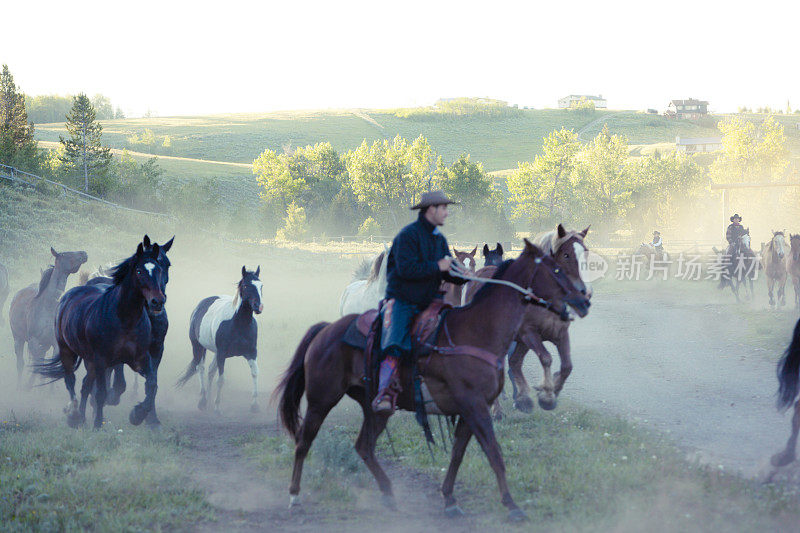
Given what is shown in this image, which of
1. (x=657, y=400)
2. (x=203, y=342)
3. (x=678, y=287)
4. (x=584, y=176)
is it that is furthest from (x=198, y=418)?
(x=584, y=176)

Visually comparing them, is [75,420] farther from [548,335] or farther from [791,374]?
[791,374]

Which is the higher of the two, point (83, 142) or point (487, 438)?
point (83, 142)

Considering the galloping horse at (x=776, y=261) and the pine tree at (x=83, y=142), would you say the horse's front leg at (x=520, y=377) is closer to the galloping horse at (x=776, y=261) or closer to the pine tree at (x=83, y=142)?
the galloping horse at (x=776, y=261)

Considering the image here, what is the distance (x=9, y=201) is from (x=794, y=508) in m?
38.1

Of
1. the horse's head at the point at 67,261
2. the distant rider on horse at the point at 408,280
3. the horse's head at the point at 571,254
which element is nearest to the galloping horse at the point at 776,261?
the horse's head at the point at 571,254

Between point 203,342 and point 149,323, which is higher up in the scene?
point 149,323

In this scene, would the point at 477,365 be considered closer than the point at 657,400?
Yes

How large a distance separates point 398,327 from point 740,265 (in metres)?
21.7

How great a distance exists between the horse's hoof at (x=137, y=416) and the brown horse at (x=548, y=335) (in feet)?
16.9

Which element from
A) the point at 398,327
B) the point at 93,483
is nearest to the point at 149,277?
the point at 93,483

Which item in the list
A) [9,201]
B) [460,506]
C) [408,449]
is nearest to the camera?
[460,506]

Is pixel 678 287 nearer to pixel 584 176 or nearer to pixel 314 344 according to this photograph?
pixel 314 344

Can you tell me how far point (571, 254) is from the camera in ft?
21.5

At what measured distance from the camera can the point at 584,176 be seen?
67500 mm
